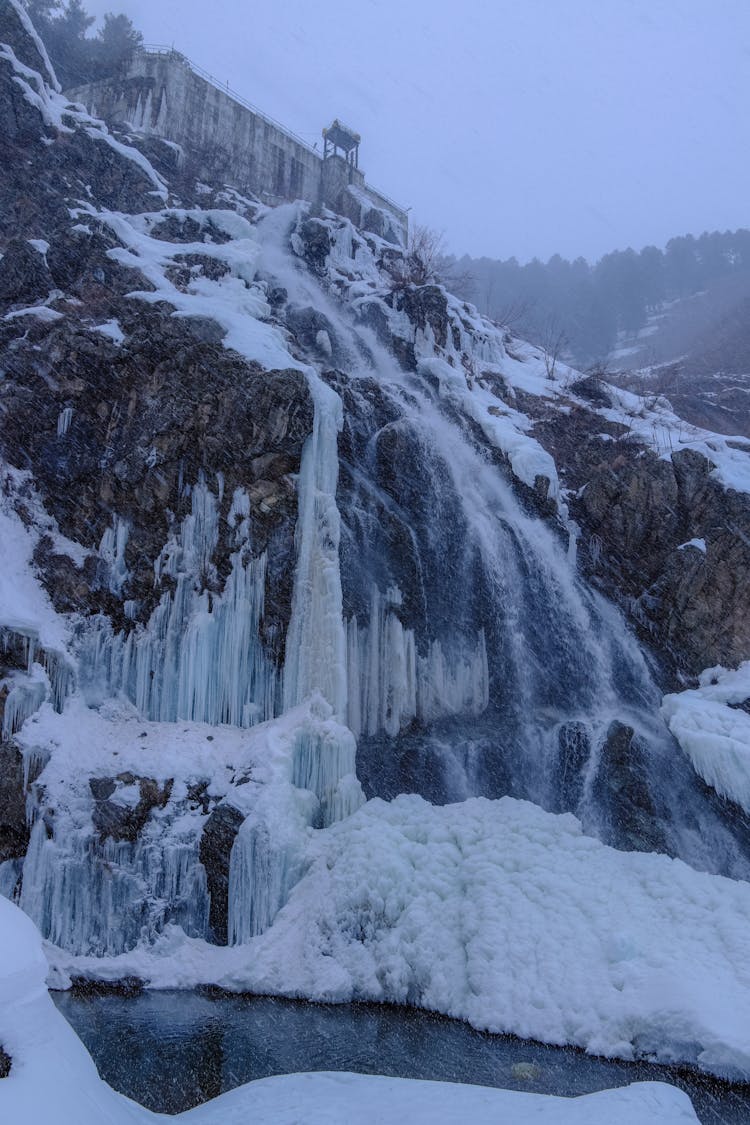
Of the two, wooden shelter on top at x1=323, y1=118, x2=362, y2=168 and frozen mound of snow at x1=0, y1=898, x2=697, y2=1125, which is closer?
frozen mound of snow at x1=0, y1=898, x2=697, y2=1125

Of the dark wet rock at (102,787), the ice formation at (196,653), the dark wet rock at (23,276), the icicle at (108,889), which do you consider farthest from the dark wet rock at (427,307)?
the icicle at (108,889)

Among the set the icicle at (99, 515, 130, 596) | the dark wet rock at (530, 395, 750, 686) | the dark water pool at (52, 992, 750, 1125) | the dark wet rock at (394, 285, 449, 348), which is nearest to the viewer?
the dark water pool at (52, 992, 750, 1125)

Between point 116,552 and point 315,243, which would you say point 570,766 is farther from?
point 315,243

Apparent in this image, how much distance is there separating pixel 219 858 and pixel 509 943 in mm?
3206

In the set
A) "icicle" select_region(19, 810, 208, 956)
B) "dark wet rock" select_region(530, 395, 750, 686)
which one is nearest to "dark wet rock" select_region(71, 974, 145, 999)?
"icicle" select_region(19, 810, 208, 956)

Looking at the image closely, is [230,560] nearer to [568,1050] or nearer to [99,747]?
[99,747]

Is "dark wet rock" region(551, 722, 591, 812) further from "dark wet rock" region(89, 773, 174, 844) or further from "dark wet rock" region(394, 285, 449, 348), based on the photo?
"dark wet rock" region(394, 285, 449, 348)

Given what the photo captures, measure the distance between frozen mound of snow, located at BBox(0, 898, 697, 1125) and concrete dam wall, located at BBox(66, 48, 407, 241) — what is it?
2376 centimetres

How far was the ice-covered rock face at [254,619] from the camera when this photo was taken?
8.06 meters

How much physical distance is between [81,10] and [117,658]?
29.3 m

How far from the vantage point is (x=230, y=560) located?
31.8ft

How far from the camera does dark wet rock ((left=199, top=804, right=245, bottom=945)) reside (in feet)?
25.2

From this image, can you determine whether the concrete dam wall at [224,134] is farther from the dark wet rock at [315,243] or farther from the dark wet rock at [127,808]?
the dark wet rock at [127,808]

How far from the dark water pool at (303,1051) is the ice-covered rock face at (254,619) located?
1.08 meters
